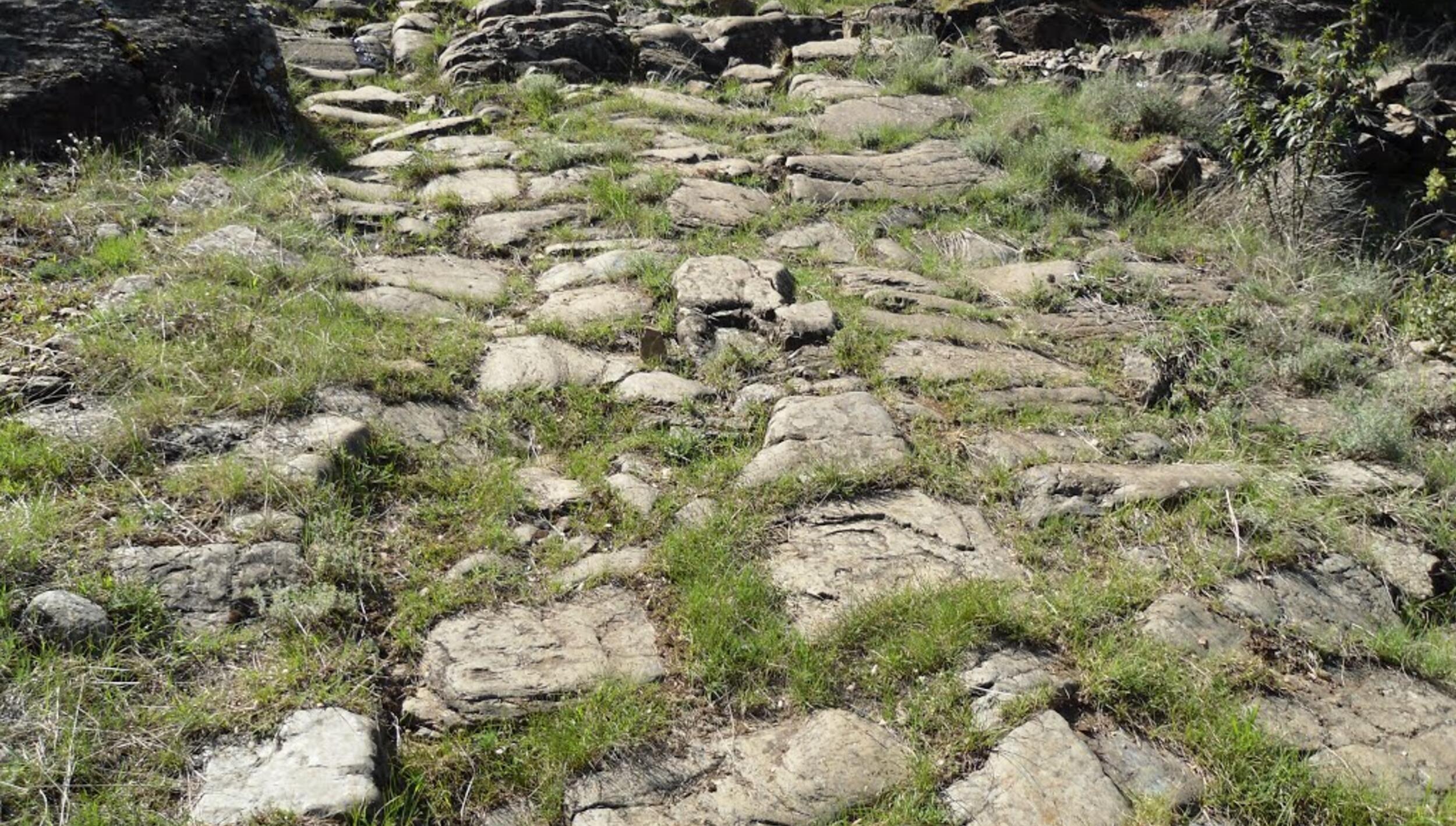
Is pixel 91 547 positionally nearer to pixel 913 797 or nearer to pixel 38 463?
pixel 38 463

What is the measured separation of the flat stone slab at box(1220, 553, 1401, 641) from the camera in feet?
10.4

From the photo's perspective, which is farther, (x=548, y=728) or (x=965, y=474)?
(x=965, y=474)

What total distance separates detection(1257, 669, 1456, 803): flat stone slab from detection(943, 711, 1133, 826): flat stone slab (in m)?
0.50

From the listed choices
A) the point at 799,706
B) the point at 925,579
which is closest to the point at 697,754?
the point at 799,706

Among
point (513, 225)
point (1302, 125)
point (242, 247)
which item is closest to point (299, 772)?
point (242, 247)

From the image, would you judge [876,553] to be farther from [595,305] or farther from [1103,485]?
[595,305]

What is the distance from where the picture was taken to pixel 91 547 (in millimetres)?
2996

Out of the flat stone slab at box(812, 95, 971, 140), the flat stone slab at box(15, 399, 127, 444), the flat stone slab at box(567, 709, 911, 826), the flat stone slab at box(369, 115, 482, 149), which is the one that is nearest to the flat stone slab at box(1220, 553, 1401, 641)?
the flat stone slab at box(567, 709, 911, 826)

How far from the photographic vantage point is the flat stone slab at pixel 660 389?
166 inches

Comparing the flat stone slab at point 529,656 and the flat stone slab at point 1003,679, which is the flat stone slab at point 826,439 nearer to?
the flat stone slab at point 529,656

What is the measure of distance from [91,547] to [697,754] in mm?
1724

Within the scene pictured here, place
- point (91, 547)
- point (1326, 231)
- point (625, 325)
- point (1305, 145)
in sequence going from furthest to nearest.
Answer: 1. point (1326, 231)
2. point (1305, 145)
3. point (625, 325)
4. point (91, 547)

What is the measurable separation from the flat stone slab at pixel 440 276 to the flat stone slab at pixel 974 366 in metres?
1.80

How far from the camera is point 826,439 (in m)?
3.90
